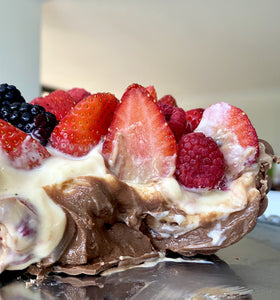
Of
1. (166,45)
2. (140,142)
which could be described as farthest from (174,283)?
(166,45)

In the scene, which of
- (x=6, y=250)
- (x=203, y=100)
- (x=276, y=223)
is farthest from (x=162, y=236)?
(x=203, y=100)

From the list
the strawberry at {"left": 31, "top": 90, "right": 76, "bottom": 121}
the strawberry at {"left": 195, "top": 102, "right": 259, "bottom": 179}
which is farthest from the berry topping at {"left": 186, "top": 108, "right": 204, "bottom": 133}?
the strawberry at {"left": 31, "top": 90, "right": 76, "bottom": 121}

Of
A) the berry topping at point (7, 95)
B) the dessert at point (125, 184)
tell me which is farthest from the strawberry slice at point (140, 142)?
the berry topping at point (7, 95)

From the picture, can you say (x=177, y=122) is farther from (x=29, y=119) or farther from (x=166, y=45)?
(x=166, y=45)

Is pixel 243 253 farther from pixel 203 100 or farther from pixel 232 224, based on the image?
pixel 203 100

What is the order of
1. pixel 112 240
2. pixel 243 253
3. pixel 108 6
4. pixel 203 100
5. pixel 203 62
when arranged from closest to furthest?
1. pixel 112 240
2. pixel 243 253
3. pixel 108 6
4. pixel 203 62
5. pixel 203 100

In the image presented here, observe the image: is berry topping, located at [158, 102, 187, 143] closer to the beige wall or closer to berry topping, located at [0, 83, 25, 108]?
berry topping, located at [0, 83, 25, 108]

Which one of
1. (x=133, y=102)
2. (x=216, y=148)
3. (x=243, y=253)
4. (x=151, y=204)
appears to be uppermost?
(x=133, y=102)
